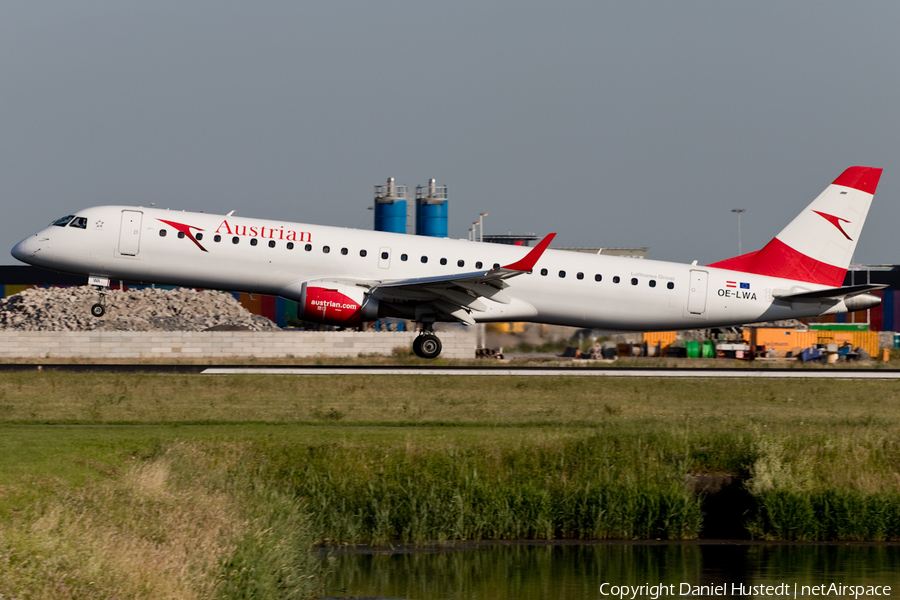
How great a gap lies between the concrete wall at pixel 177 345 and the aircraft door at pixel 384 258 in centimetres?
1090

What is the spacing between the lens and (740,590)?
15.4 metres

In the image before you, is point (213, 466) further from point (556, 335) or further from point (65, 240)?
point (556, 335)

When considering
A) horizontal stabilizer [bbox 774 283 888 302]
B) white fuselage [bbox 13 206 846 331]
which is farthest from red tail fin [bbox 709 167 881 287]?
horizontal stabilizer [bbox 774 283 888 302]

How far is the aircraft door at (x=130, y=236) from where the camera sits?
1209 inches

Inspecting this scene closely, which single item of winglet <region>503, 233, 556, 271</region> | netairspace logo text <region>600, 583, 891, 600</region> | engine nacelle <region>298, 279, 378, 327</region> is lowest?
netairspace logo text <region>600, 583, 891, 600</region>

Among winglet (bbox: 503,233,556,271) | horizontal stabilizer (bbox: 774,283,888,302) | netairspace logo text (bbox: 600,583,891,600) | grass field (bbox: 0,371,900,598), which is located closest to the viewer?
grass field (bbox: 0,371,900,598)

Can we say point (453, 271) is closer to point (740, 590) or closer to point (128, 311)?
point (740, 590)

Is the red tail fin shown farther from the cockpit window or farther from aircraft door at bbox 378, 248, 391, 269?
the cockpit window

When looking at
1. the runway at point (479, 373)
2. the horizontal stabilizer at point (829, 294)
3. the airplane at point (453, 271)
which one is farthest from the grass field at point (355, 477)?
the horizontal stabilizer at point (829, 294)

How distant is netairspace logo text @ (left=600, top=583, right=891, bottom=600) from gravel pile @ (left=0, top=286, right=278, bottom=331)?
4605 centimetres

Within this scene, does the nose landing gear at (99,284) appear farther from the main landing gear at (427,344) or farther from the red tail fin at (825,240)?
the red tail fin at (825,240)

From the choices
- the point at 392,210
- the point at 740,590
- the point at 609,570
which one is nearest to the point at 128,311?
the point at 392,210

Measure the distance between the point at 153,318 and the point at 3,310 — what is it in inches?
445

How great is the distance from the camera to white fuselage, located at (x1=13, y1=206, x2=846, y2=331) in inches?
1209
